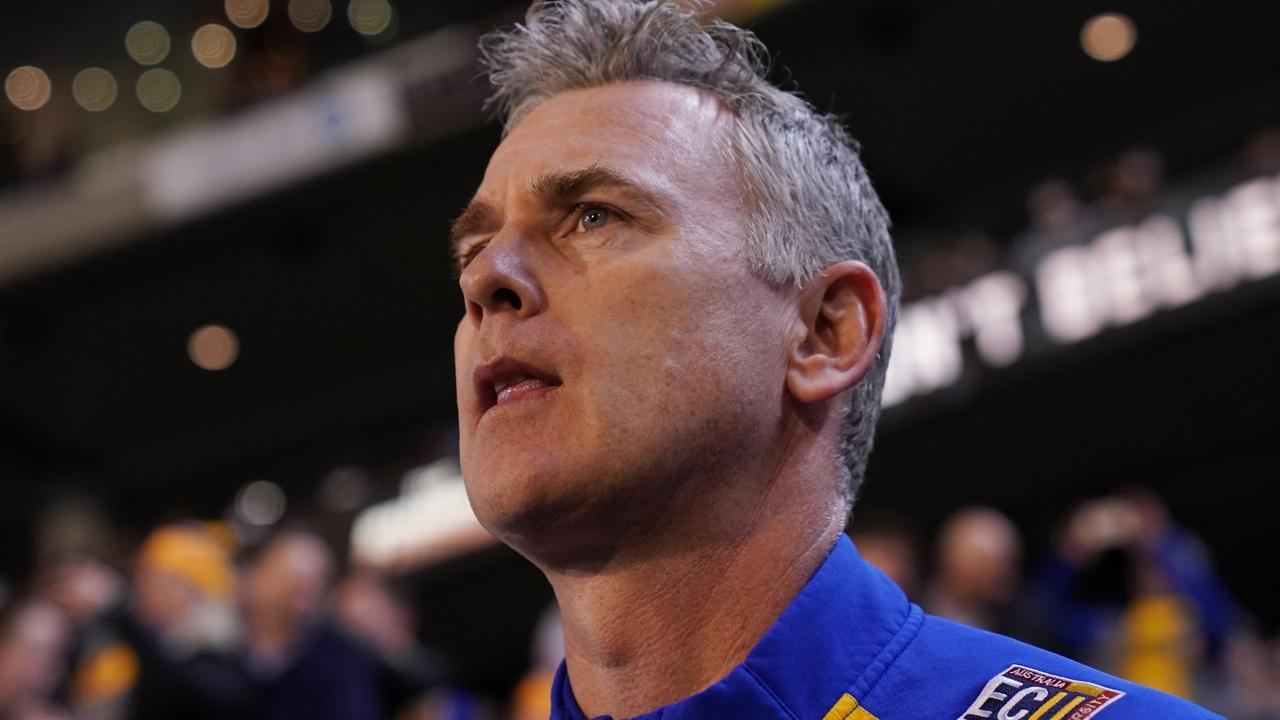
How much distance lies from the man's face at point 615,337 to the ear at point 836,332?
23 mm

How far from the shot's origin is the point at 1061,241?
5.59m

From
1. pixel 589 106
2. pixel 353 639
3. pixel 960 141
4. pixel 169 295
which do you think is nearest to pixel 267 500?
pixel 169 295

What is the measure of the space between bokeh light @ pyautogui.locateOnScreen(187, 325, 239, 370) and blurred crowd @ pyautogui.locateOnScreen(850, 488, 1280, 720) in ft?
18.8

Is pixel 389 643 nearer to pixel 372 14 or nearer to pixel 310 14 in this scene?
pixel 372 14

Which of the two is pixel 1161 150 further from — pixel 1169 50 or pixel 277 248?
pixel 277 248

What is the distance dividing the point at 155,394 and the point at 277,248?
6.03 feet

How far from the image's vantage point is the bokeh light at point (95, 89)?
821 cm

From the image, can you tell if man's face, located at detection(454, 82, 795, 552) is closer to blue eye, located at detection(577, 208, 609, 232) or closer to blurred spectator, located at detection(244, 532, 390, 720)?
blue eye, located at detection(577, 208, 609, 232)

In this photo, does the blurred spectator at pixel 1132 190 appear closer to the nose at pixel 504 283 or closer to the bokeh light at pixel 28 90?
the nose at pixel 504 283

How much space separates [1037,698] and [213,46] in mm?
7933

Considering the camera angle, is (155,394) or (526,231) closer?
(526,231)

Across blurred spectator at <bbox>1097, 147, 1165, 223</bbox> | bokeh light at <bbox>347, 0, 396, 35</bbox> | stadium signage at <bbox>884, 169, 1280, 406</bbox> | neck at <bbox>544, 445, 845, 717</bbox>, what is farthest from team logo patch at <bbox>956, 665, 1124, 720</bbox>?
bokeh light at <bbox>347, 0, 396, 35</bbox>

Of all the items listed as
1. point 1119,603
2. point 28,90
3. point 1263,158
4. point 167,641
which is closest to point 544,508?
point 167,641

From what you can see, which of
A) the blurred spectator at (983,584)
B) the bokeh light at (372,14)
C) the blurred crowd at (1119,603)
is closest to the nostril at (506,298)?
the blurred crowd at (1119,603)
